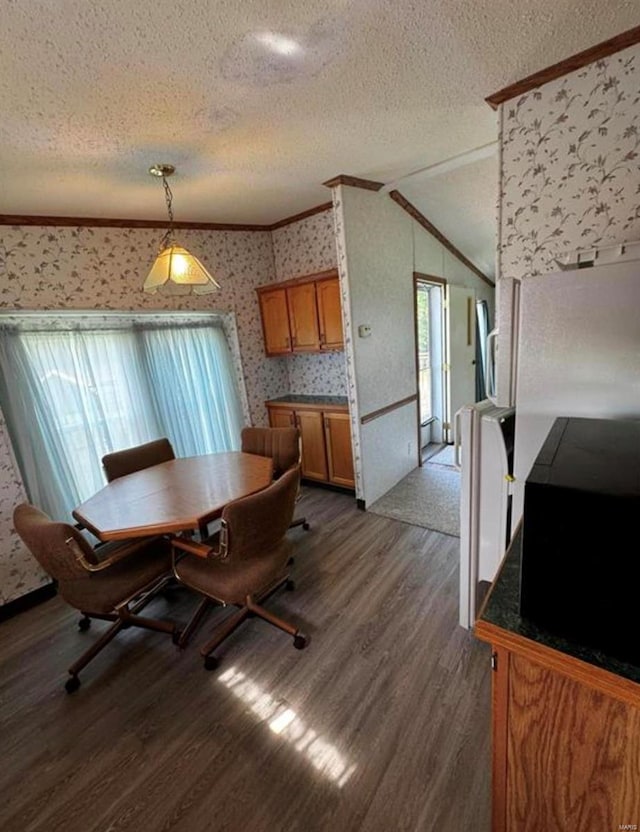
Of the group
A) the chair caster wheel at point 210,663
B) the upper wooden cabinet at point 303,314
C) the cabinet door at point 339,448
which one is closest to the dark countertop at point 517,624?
the chair caster wheel at point 210,663

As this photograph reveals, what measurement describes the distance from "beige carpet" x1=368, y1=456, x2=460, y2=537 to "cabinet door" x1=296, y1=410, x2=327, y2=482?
676mm

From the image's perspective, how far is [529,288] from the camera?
1303 millimetres

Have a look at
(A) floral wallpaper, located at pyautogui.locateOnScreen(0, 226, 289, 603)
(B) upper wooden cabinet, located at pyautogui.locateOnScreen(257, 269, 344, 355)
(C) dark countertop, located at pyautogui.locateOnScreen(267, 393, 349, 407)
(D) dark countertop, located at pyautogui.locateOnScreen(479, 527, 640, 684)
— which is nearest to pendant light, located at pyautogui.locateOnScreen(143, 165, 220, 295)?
(A) floral wallpaper, located at pyautogui.locateOnScreen(0, 226, 289, 603)

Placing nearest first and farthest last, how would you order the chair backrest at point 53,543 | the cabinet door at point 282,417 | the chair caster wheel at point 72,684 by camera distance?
the chair backrest at point 53,543
the chair caster wheel at point 72,684
the cabinet door at point 282,417

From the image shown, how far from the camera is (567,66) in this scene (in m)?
1.61

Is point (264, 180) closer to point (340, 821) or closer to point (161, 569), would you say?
point (161, 569)

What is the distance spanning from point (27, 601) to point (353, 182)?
151 inches

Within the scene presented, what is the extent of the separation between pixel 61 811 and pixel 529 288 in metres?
2.56

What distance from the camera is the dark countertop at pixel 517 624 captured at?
2.31 ft

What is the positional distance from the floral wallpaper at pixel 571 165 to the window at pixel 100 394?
2.66 meters

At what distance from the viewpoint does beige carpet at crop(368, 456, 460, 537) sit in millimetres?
2982

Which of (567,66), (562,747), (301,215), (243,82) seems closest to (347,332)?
(301,215)

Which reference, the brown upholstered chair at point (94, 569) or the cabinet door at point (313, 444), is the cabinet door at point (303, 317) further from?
the brown upholstered chair at point (94, 569)

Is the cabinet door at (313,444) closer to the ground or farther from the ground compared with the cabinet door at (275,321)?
closer to the ground
